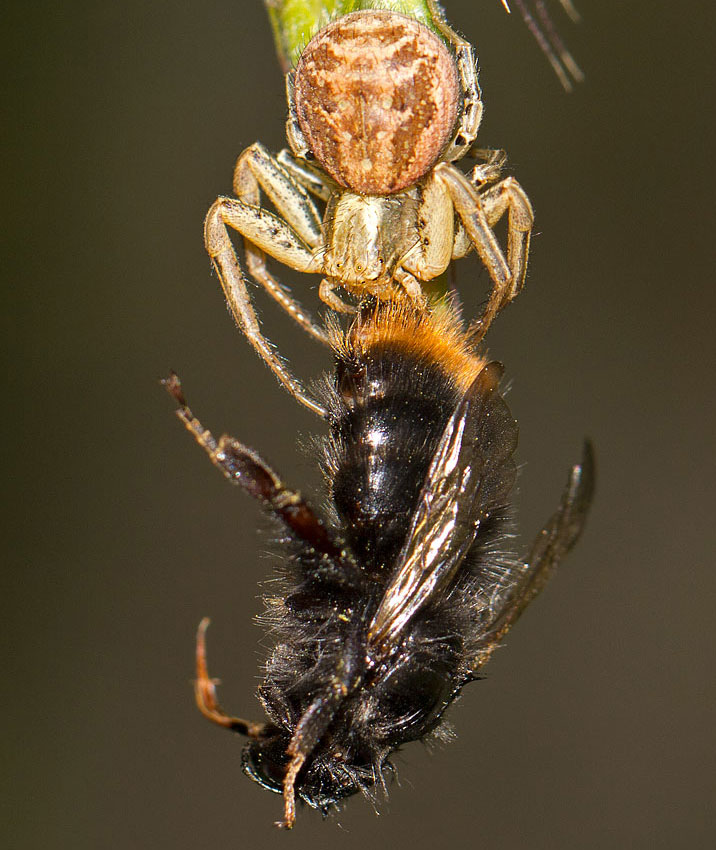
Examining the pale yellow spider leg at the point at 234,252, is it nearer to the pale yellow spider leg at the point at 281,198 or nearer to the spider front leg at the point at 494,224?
the pale yellow spider leg at the point at 281,198

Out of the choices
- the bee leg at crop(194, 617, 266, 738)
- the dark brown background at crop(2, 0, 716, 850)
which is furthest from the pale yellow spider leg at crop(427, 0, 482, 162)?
the dark brown background at crop(2, 0, 716, 850)

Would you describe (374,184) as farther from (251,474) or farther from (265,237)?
(251,474)

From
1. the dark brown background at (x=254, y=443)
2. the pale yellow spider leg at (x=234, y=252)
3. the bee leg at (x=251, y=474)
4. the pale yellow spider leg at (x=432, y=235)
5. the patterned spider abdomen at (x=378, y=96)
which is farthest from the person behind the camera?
the dark brown background at (x=254, y=443)

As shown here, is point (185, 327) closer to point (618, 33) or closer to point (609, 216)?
point (609, 216)

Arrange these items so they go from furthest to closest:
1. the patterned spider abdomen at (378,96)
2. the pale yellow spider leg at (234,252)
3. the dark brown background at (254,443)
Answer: the dark brown background at (254,443), the pale yellow spider leg at (234,252), the patterned spider abdomen at (378,96)

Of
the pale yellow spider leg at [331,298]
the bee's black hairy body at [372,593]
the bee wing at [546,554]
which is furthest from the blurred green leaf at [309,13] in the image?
the bee wing at [546,554]

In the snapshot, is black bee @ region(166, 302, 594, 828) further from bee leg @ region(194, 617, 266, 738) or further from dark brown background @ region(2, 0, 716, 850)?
dark brown background @ region(2, 0, 716, 850)

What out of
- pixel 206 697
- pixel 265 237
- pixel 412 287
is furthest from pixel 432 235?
pixel 206 697
